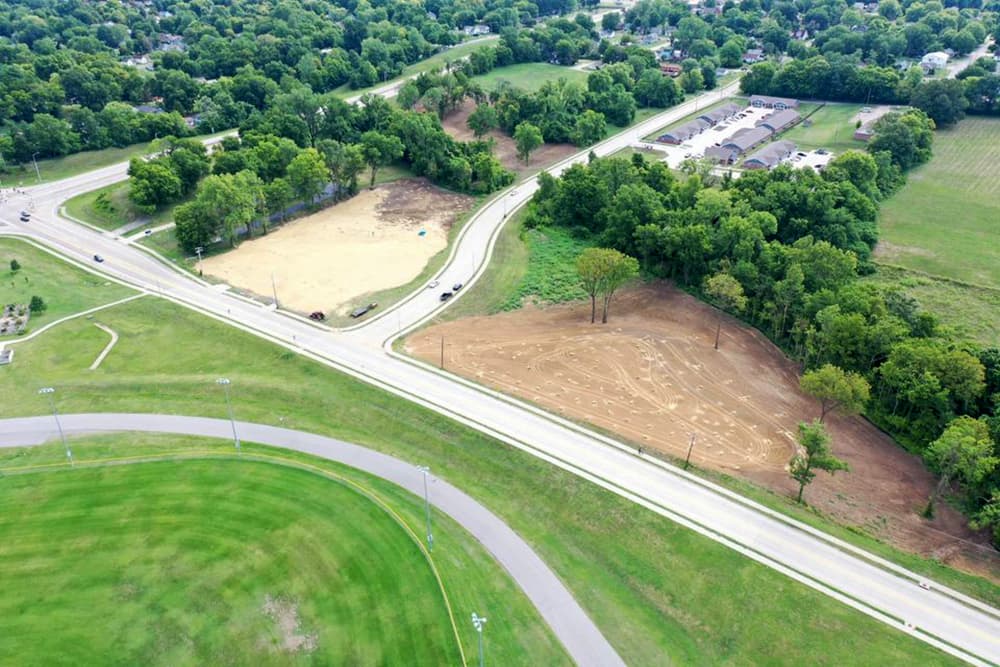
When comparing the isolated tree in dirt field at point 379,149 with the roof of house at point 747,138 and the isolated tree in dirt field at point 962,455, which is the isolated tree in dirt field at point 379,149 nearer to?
the roof of house at point 747,138

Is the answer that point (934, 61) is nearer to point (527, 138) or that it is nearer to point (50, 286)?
point (527, 138)

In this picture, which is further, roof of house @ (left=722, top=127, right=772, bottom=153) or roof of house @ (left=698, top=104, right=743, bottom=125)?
roof of house @ (left=698, top=104, right=743, bottom=125)

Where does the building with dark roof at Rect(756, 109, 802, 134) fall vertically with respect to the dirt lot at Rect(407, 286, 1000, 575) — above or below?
above

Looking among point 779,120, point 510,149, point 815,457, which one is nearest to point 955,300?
point 815,457

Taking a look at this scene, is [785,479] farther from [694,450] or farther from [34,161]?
[34,161]

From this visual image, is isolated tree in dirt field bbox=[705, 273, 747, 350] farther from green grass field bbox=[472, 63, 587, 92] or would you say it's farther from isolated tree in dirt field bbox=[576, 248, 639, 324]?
green grass field bbox=[472, 63, 587, 92]

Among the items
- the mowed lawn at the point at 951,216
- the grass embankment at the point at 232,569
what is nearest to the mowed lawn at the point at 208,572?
the grass embankment at the point at 232,569

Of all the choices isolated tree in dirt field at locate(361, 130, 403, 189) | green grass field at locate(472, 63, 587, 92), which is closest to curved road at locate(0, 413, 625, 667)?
isolated tree in dirt field at locate(361, 130, 403, 189)

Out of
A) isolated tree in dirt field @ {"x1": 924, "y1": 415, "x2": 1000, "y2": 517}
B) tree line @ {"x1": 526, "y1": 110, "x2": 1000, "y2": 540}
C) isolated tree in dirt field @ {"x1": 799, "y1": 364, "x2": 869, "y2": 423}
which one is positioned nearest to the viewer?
isolated tree in dirt field @ {"x1": 924, "y1": 415, "x2": 1000, "y2": 517}
